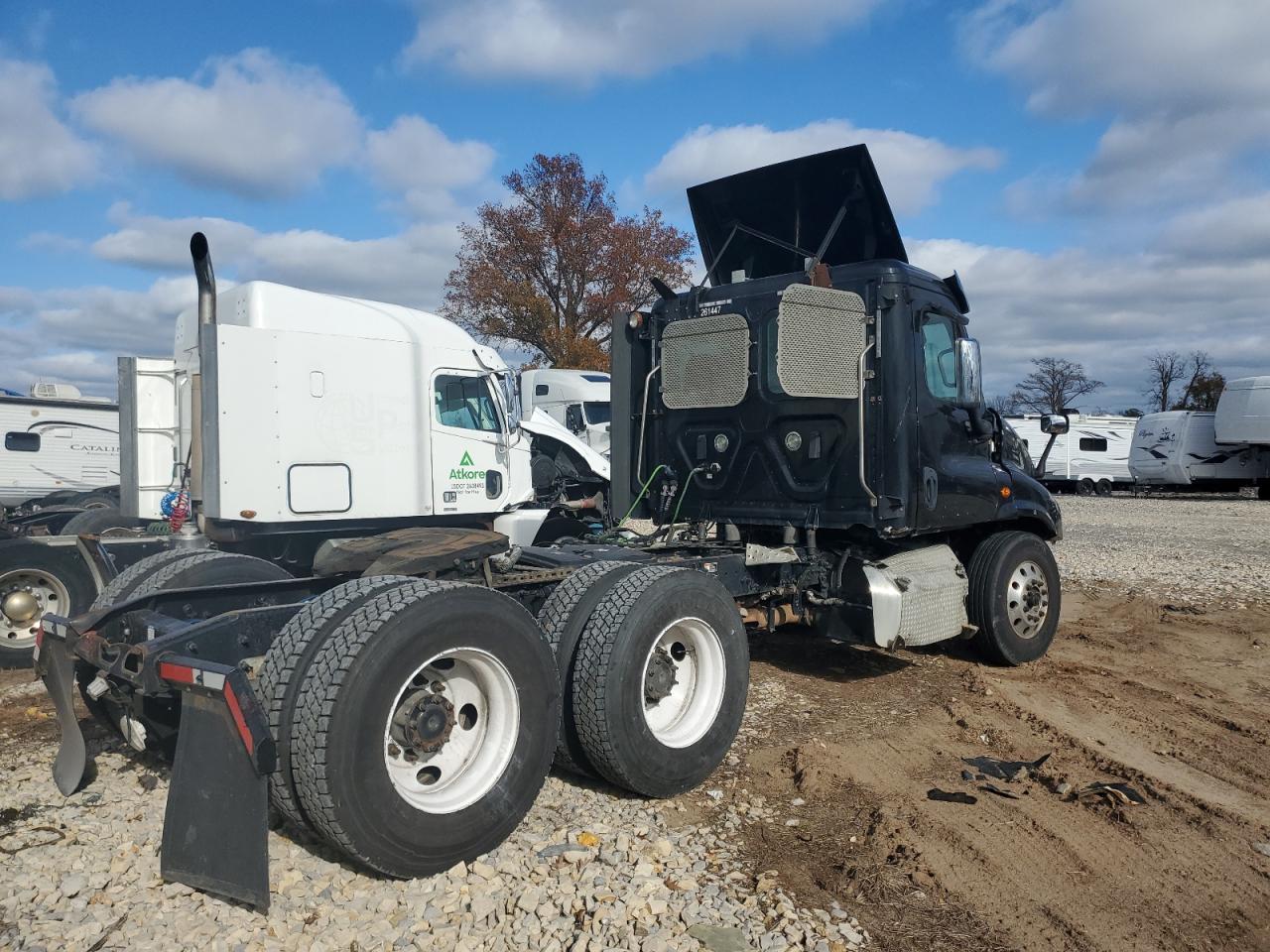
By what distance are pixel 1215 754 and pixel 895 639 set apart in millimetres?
1882

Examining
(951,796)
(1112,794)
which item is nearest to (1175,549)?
(1112,794)

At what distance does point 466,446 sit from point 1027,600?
570 cm

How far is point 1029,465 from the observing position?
8211 millimetres

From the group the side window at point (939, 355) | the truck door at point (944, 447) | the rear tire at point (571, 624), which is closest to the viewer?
the rear tire at point (571, 624)

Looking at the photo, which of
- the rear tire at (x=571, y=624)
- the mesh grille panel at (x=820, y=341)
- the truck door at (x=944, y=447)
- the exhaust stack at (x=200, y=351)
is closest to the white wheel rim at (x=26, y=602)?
the exhaust stack at (x=200, y=351)

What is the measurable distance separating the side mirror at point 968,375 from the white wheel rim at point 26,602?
24.1 ft

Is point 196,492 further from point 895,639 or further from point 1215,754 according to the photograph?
point 1215,754

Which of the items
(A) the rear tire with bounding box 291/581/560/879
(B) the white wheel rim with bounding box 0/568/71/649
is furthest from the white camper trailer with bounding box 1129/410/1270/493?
(A) the rear tire with bounding box 291/581/560/879

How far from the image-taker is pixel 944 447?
6.59m

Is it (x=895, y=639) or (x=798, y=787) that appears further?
(x=895, y=639)

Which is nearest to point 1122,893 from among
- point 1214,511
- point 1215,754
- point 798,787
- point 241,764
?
point 798,787

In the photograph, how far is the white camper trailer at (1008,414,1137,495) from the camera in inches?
1318

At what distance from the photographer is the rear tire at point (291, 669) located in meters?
3.32

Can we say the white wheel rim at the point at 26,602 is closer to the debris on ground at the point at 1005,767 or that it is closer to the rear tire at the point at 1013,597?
the debris on ground at the point at 1005,767
